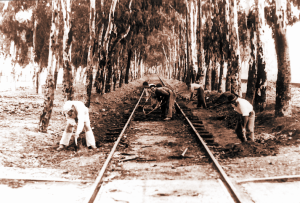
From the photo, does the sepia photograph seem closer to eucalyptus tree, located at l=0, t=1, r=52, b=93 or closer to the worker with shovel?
the worker with shovel

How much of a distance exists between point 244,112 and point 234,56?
7352 millimetres

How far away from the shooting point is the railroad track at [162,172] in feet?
17.2

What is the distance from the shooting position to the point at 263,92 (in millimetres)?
12859

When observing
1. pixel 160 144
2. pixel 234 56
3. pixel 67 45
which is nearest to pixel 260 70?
pixel 234 56

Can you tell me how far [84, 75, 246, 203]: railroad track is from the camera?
525 centimetres

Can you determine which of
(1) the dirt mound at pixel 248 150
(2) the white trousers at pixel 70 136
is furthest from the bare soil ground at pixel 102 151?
(2) the white trousers at pixel 70 136

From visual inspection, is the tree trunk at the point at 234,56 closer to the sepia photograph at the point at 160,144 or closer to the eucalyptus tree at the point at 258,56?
the sepia photograph at the point at 160,144

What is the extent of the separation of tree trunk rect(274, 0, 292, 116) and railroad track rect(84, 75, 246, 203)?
9.33ft

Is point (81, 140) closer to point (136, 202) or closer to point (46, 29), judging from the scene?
point (136, 202)

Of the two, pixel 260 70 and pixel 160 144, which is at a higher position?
pixel 260 70

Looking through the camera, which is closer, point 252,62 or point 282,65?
point 282,65

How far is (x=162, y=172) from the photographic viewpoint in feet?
21.5

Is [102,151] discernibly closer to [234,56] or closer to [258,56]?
[258,56]

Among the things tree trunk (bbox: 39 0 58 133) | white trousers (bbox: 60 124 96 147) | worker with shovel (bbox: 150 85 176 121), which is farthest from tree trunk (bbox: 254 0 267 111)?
tree trunk (bbox: 39 0 58 133)
